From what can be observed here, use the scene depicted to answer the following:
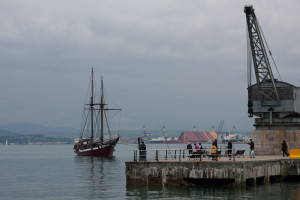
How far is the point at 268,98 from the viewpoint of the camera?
173ft

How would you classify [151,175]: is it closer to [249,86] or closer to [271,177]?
[271,177]

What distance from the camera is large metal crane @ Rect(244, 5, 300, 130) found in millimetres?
52000

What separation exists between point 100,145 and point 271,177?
7890 centimetres

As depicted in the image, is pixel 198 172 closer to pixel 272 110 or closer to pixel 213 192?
pixel 213 192

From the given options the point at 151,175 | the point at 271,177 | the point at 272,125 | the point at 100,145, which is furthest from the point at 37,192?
the point at 100,145

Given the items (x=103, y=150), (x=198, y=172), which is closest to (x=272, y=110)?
(x=198, y=172)

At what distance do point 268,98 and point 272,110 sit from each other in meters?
1.31

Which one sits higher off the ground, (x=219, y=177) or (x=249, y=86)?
(x=249, y=86)

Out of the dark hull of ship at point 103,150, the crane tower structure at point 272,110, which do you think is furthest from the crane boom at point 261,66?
the dark hull of ship at point 103,150

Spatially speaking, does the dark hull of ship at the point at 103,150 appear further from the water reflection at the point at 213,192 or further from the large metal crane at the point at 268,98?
the water reflection at the point at 213,192

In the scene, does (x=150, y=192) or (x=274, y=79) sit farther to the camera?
(x=274, y=79)

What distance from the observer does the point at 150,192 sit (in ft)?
117

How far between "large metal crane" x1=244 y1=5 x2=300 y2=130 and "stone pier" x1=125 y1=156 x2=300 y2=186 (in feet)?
43.3

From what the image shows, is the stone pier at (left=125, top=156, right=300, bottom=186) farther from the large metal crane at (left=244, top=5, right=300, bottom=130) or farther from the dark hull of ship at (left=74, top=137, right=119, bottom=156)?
the dark hull of ship at (left=74, top=137, right=119, bottom=156)
